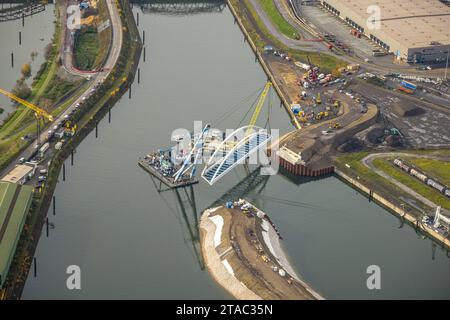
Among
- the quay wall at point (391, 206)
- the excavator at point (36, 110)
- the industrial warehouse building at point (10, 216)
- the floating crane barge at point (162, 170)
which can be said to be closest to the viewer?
the industrial warehouse building at point (10, 216)

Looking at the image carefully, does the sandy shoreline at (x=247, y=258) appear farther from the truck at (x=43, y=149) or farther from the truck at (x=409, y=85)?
the truck at (x=409, y=85)

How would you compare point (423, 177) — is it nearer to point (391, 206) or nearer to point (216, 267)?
point (391, 206)

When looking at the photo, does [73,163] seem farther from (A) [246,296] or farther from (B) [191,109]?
(A) [246,296]

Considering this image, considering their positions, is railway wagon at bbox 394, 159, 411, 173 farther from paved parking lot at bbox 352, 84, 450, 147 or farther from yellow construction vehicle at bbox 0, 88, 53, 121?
yellow construction vehicle at bbox 0, 88, 53, 121

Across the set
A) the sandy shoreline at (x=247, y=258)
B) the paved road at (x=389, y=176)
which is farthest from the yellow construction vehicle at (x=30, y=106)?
the paved road at (x=389, y=176)

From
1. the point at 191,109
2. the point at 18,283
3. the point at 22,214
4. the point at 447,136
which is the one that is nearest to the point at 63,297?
the point at 18,283
